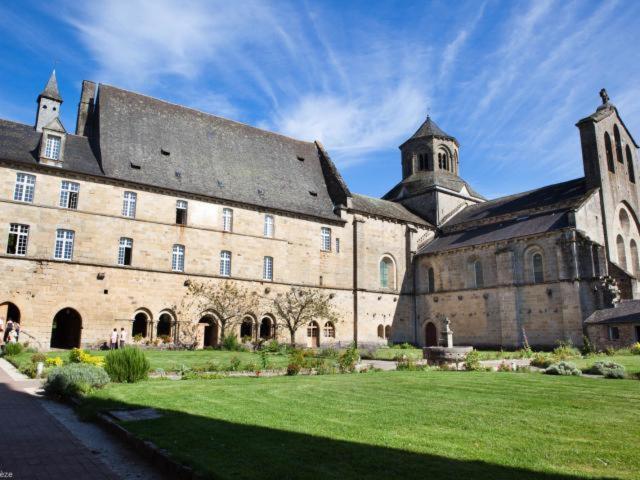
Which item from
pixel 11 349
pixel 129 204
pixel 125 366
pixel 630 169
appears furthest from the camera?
pixel 630 169

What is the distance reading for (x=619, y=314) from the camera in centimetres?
2664

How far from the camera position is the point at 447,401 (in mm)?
10047

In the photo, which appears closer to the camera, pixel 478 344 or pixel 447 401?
pixel 447 401

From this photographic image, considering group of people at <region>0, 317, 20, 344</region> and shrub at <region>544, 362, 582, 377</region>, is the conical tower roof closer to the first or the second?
group of people at <region>0, 317, 20, 344</region>

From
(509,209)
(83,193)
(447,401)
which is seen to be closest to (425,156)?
(509,209)

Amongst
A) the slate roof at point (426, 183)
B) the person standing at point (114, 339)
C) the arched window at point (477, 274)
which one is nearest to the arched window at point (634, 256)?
the arched window at point (477, 274)

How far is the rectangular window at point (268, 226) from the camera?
108 ft

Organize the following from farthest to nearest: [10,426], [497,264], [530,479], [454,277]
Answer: [454,277] → [497,264] → [10,426] → [530,479]

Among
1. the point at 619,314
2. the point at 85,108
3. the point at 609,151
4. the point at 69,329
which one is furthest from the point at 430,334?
the point at 85,108

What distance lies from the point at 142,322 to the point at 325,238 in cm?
1409

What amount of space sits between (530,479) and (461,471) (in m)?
0.71

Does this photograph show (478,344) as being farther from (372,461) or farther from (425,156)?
(372,461)

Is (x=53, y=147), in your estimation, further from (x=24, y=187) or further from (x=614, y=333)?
(x=614, y=333)

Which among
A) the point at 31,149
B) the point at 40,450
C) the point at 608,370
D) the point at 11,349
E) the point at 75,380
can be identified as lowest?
the point at 40,450
